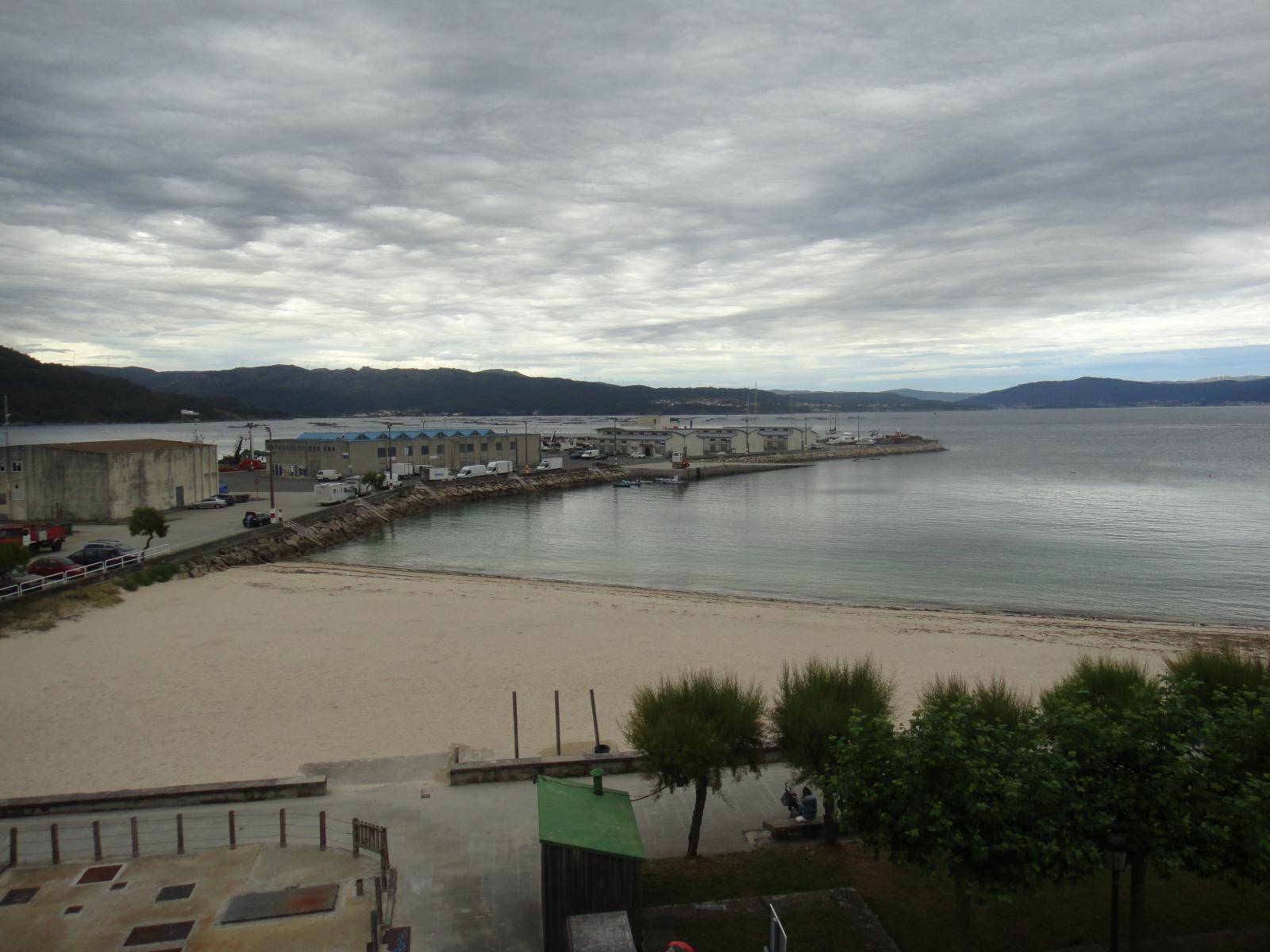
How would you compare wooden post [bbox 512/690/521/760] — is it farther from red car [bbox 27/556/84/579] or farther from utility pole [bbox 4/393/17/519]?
utility pole [bbox 4/393/17/519]

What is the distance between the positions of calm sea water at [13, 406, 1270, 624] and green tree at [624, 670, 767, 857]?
1889cm

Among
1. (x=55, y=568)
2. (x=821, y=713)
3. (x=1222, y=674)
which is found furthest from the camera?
(x=55, y=568)

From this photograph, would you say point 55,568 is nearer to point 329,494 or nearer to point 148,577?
point 148,577

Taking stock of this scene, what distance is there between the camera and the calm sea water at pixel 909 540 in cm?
2898

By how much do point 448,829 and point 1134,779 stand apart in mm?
7173

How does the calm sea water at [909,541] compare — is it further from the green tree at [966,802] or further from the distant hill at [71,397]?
the distant hill at [71,397]

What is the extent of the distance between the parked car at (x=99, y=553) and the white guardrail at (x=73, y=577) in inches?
10.1

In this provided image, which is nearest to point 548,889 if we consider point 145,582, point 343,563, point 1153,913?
point 1153,913

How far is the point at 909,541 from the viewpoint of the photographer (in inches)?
Answer: 1569

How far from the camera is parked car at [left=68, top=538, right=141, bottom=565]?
25.4 meters

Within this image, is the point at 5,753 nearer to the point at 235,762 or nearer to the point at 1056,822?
the point at 235,762

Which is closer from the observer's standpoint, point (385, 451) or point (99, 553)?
point (99, 553)

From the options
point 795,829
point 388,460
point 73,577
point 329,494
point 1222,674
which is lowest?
point 795,829

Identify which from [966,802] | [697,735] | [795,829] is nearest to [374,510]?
[795,829]
